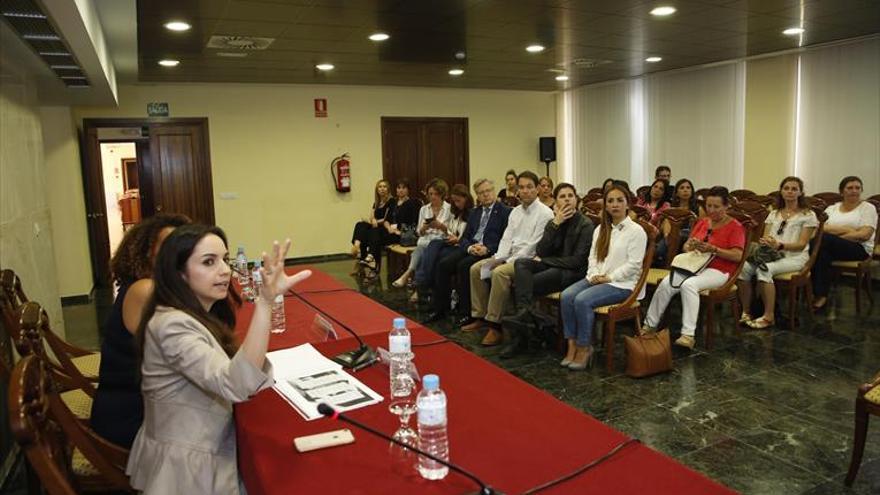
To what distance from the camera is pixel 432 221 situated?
6461 mm

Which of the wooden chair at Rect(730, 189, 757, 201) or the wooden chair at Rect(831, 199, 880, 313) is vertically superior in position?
the wooden chair at Rect(730, 189, 757, 201)

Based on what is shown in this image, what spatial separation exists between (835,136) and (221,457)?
25.0ft

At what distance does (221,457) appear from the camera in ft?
5.84

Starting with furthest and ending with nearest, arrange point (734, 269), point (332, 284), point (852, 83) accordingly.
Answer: point (852, 83), point (734, 269), point (332, 284)

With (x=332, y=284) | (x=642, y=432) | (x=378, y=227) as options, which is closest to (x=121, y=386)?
(x=332, y=284)

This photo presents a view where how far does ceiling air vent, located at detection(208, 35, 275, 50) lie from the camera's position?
5.69m

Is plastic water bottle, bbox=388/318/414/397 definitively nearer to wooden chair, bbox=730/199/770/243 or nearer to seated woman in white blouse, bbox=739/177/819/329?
wooden chair, bbox=730/199/770/243

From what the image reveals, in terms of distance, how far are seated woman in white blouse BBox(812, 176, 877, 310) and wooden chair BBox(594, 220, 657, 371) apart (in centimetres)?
222

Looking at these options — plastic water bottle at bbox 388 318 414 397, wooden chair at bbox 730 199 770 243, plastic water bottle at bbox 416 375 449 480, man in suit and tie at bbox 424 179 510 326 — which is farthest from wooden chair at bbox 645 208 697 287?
plastic water bottle at bbox 416 375 449 480

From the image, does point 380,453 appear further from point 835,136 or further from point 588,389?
point 835,136

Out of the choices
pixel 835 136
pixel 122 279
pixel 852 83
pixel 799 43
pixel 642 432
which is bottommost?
pixel 642 432

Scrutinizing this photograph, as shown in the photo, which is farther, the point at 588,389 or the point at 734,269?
the point at 734,269

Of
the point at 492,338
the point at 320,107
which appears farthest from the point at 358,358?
the point at 320,107

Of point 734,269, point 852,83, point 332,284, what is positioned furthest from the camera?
point 852,83
